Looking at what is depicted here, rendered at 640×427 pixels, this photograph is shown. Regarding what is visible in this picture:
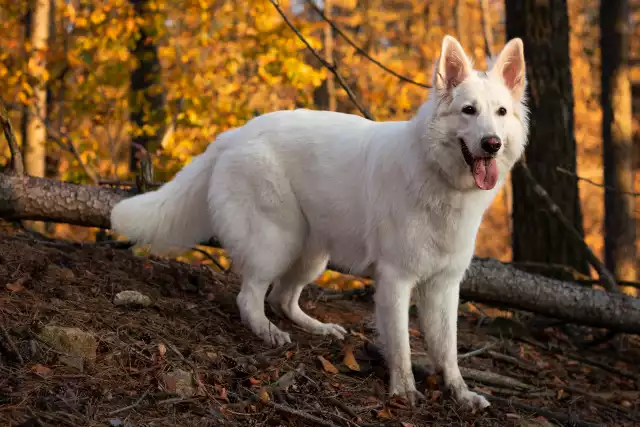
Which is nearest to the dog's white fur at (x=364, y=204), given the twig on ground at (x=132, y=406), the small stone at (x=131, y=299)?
the small stone at (x=131, y=299)

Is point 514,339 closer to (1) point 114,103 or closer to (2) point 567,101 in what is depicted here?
(2) point 567,101

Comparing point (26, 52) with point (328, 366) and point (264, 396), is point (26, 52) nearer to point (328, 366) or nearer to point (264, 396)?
point (328, 366)

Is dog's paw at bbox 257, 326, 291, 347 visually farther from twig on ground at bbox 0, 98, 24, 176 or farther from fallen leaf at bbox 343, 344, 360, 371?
twig on ground at bbox 0, 98, 24, 176

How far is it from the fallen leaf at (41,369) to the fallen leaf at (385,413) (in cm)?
171

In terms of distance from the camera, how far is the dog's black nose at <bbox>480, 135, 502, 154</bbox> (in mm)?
3639

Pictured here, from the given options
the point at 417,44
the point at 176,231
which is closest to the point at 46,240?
the point at 176,231

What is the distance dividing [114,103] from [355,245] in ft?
21.1

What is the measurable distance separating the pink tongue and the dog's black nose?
12 centimetres

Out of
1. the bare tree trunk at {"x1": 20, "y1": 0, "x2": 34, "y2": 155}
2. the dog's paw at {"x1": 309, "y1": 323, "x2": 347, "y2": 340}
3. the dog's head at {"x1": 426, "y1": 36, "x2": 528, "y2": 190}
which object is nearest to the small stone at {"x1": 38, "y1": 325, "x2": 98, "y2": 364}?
the dog's paw at {"x1": 309, "y1": 323, "x2": 347, "y2": 340}

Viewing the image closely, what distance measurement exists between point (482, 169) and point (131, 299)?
227 centimetres

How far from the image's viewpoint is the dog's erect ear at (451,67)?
12.9 feet

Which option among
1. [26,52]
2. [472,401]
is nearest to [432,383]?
[472,401]

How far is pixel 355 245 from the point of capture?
4484mm

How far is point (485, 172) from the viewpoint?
12.5ft
